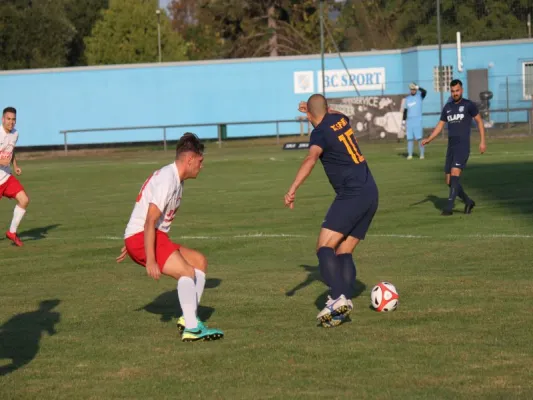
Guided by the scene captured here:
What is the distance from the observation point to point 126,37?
67562mm

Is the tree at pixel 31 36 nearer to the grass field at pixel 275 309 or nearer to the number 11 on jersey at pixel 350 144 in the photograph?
the grass field at pixel 275 309

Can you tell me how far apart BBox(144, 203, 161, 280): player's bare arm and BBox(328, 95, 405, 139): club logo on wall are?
34.0 meters

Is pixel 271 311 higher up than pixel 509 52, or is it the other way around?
pixel 509 52

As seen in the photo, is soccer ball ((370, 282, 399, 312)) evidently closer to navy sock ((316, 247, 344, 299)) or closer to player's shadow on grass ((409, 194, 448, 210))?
navy sock ((316, 247, 344, 299))

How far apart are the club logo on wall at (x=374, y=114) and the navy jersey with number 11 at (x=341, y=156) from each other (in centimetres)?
3264

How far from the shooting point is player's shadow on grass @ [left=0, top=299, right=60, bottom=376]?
26.4 ft

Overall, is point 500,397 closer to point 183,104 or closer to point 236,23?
point 183,104

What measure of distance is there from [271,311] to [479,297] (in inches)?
79.9

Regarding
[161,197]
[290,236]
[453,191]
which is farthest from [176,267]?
[453,191]

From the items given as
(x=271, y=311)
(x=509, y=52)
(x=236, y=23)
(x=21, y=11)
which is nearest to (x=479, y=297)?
(x=271, y=311)

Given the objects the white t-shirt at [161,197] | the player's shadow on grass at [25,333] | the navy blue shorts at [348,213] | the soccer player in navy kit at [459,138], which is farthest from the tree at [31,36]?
the white t-shirt at [161,197]

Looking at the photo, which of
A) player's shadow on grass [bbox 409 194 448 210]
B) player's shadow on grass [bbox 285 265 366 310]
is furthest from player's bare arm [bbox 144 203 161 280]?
player's shadow on grass [bbox 409 194 448 210]

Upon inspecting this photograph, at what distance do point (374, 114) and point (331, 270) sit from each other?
110 feet

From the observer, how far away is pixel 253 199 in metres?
21.7
